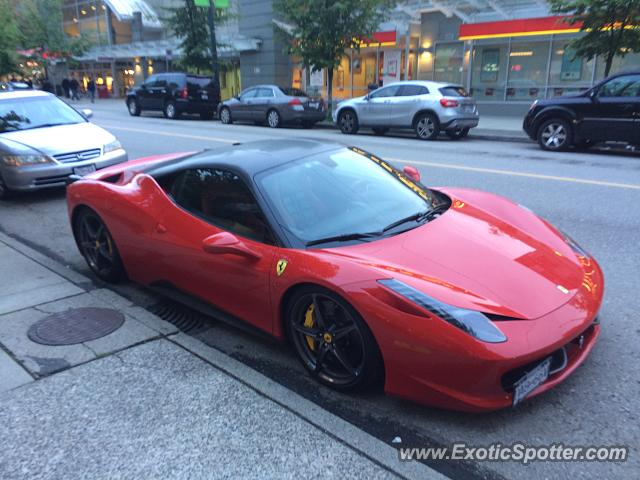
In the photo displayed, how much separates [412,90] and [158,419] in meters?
13.8

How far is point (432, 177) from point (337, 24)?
11.8 meters

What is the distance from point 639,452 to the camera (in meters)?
2.40

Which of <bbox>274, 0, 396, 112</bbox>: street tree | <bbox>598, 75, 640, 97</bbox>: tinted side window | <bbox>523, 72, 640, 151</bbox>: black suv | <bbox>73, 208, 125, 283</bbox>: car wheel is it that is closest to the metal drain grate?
<bbox>73, 208, 125, 283</bbox>: car wheel

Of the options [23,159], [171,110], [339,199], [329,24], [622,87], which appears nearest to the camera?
[339,199]

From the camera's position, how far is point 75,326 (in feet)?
12.3

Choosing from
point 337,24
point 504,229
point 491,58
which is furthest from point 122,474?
point 491,58

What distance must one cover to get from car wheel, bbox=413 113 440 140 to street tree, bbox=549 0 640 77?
4193 millimetres

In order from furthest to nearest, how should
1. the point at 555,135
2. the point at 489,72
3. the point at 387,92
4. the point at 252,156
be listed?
the point at 489,72 < the point at 387,92 < the point at 555,135 < the point at 252,156

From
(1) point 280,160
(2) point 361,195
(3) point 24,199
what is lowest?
(3) point 24,199

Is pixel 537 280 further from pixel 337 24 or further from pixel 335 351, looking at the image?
pixel 337 24

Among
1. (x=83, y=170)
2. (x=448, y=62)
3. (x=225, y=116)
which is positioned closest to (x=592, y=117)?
(x=83, y=170)

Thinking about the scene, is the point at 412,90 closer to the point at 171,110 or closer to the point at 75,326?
the point at 171,110

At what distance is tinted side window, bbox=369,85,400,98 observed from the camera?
1531 cm

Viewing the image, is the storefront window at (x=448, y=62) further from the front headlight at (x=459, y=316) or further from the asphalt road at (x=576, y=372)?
the front headlight at (x=459, y=316)
